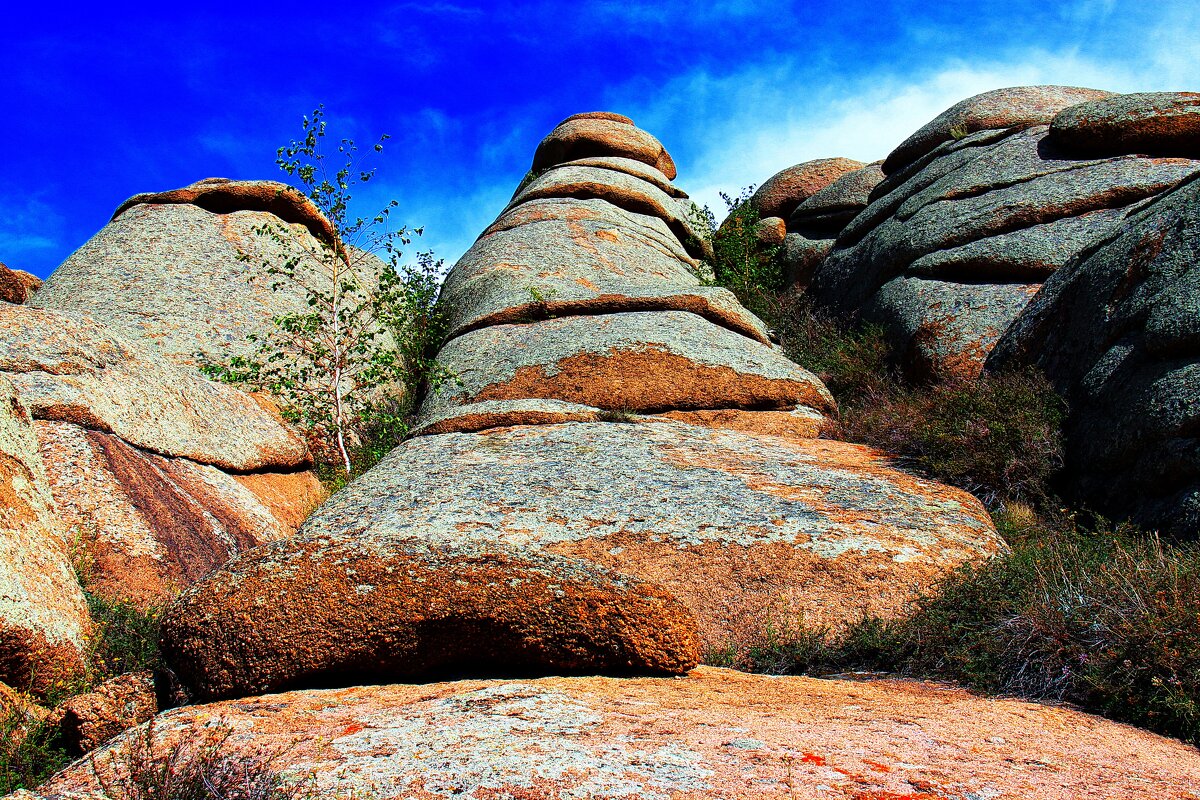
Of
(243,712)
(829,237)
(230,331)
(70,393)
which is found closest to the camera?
(243,712)

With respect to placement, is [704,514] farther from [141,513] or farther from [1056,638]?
[141,513]

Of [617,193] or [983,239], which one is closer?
[983,239]

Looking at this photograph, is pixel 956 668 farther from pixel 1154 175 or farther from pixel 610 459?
pixel 1154 175

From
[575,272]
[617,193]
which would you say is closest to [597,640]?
[575,272]

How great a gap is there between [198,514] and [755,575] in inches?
182

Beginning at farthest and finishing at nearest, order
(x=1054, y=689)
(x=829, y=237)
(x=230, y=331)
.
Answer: (x=829, y=237)
(x=230, y=331)
(x=1054, y=689)

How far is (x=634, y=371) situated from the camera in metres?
11.6

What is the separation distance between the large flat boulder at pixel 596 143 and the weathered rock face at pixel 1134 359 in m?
14.9

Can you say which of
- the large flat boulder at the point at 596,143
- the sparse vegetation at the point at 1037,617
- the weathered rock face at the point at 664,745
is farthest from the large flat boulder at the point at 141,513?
the large flat boulder at the point at 596,143

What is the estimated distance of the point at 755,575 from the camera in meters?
6.63

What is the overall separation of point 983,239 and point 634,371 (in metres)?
5.74

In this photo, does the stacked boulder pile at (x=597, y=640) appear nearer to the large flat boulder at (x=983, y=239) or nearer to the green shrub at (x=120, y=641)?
the green shrub at (x=120, y=641)

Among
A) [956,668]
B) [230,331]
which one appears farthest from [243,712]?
[230,331]

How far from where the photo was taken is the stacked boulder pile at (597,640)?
9.83ft
